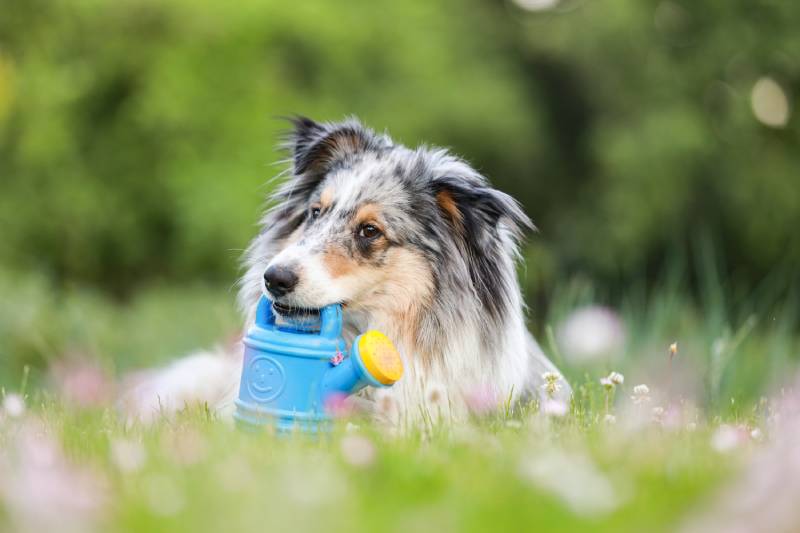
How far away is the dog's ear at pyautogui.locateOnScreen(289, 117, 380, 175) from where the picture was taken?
434 centimetres

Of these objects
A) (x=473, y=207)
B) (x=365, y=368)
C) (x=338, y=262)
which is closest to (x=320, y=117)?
(x=473, y=207)

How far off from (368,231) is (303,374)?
0.82 meters

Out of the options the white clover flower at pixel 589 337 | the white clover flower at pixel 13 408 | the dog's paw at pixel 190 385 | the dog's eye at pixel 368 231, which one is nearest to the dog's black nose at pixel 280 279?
the dog's eye at pixel 368 231

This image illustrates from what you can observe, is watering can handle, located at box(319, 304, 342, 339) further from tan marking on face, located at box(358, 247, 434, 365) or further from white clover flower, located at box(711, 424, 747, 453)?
white clover flower, located at box(711, 424, 747, 453)

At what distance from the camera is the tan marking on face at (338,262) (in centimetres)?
376

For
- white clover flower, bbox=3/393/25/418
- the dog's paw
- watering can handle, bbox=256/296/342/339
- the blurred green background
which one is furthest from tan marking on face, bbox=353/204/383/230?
the blurred green background

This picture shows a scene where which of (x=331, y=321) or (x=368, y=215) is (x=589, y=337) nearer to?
(x=368, y=215)

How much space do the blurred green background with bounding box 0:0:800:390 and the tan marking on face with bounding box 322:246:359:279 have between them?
8.64m

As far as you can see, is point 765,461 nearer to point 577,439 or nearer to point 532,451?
point 532,451

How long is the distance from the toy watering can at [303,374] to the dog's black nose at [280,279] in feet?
0.54

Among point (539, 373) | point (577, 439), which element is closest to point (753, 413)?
point (539, 373)

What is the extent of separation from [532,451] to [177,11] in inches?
466

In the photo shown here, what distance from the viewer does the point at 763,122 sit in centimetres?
1423

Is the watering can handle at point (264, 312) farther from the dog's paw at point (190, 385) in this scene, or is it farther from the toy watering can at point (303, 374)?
the dog's paw at point (190, 385)
